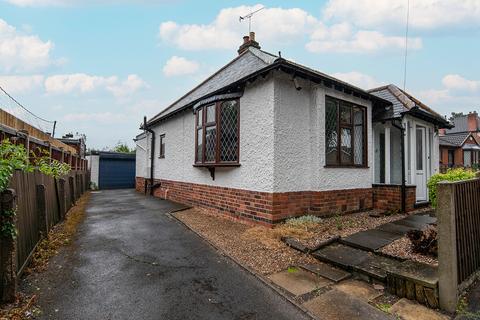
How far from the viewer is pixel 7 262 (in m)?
2.83

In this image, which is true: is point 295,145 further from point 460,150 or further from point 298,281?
point 460,150

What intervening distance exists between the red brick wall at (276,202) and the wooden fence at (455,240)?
10.8 ft

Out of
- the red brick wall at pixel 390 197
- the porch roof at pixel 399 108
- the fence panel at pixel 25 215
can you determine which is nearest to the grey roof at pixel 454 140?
the porch roof at pixel 399 108

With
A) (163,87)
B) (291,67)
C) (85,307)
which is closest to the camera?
(85,307)

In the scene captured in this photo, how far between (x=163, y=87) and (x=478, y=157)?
31101mm

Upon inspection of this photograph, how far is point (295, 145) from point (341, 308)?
4051 millimetres

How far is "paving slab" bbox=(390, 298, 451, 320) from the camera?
2779 millimetres

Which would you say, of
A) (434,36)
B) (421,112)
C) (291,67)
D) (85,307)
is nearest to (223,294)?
(85,307)

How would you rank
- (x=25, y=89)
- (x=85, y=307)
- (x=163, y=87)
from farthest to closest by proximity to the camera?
(x=163, y=87) → (x=25, y=89) → (x=85, y=307)

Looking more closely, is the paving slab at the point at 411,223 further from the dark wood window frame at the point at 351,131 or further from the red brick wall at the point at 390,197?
the dark wood window frame at the point at 351,131

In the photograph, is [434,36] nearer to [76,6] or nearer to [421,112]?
[421,112]

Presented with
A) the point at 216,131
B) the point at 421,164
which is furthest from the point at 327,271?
the point at 421,164

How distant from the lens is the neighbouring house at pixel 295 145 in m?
6.19

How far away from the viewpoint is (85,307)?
289 cm
